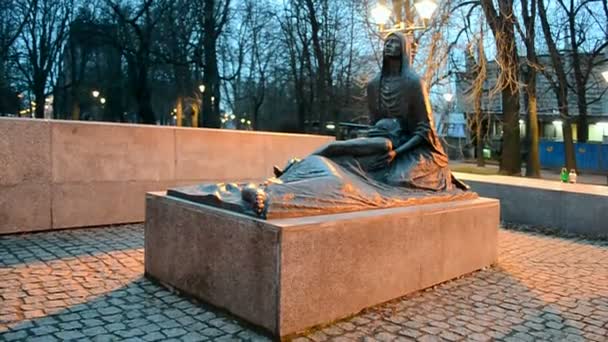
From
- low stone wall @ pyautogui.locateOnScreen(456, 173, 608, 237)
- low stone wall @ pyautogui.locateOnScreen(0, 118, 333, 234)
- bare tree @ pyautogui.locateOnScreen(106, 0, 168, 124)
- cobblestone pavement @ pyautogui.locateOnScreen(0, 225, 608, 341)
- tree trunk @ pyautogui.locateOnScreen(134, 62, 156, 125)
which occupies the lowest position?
cobblestone pavement @ pyautogui.locateOnScreen(0, 225, 608, 341)

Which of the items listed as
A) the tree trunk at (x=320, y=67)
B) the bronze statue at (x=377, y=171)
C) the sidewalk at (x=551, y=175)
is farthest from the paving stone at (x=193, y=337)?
the tree trunk at (x=320, y=67)

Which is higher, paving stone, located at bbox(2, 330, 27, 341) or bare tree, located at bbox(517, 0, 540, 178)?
bare tree, located at bbox(517, 0, 540, 178)

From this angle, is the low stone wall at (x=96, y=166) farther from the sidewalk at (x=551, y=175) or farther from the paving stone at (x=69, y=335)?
the sidewalk at (x=551, y=175)

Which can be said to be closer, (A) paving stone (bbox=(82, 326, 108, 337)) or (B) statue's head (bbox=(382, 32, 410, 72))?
(A) paving stone (bbox=(82, 326, 108, 337))

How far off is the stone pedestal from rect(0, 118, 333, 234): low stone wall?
281 centimetres

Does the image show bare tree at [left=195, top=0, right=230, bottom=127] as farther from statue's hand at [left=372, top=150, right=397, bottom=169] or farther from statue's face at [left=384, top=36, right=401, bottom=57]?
statue's hand at [left=372, top=150, right=397, bottom=169]

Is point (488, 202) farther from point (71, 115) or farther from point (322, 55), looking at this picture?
point (71, 115)

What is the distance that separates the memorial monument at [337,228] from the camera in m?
3.70

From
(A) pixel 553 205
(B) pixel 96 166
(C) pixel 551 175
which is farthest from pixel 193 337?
(C) pixel 551 175

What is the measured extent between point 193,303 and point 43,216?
149 inches

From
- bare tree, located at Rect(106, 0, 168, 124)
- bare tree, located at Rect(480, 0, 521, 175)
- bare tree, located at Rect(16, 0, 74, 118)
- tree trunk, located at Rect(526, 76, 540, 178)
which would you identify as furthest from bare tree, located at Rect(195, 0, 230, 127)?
tree trunk, located at Rect(526, 76, 540, 178)

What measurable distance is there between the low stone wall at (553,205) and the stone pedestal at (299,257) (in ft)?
12.4

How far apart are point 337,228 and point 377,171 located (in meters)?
1.56

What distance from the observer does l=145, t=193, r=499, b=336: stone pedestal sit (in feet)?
11.9
